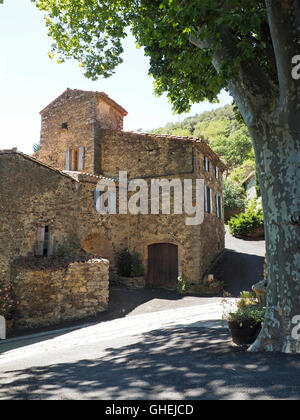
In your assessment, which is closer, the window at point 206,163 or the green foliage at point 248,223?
the window at point 206,163

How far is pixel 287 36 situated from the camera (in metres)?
3.93

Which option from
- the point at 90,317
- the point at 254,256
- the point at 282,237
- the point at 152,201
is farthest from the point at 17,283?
the point at 254,256

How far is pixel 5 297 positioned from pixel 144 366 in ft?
20.5

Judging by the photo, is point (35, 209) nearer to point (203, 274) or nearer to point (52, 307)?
point (52, 307)

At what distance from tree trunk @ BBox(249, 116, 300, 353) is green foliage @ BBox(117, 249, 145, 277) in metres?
9.88

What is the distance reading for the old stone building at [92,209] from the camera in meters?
9.89

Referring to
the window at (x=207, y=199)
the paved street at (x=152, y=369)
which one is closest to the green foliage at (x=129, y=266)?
the window at (x=207, y=199)

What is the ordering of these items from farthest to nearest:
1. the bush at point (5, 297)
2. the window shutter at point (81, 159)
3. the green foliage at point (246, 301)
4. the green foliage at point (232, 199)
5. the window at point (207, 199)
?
the green foliage at point (232, 199), the window shutter at point (81, 159), the window at point (207, 199), the bush at point (5, 297), the green foliage at point (246, 301)

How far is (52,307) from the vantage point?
943 cm

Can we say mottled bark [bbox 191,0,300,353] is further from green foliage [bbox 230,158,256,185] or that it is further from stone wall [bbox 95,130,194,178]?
green foliage [bbox 230,158,256,185]

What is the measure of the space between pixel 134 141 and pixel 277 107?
11.5 metres

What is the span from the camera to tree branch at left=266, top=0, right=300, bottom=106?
12.8 ft

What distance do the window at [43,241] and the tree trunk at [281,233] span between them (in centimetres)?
840

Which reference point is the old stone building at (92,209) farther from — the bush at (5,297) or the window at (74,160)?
the bush at (5,297)
